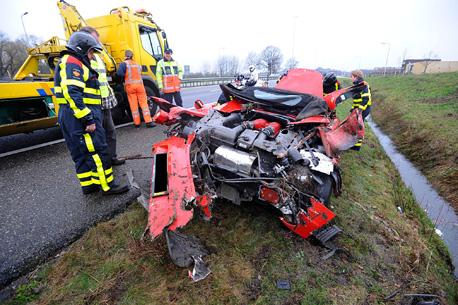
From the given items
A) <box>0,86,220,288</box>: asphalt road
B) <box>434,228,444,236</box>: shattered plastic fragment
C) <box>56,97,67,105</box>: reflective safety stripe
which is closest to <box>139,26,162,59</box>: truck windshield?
<box>0,86,220,288</box>: asphalt road

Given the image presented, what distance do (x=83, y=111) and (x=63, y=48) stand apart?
3990 mm

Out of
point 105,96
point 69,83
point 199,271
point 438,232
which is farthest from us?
point 438,232

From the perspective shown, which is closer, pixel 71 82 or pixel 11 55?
pixel 71 82

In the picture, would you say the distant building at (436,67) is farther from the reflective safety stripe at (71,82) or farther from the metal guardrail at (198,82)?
the reflective safety stripe at (71,82)

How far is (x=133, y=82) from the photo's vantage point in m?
5.82

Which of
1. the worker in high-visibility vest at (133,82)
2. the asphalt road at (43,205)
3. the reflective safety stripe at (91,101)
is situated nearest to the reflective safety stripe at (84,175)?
the asphalt road at (43,205)

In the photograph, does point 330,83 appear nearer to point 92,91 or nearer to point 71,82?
point 92,91

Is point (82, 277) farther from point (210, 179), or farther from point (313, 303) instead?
point (313, 303)

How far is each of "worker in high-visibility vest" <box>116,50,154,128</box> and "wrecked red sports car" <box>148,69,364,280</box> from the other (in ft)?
9.74

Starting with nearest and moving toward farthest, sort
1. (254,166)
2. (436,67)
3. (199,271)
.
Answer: (199,271) < (254,166) < (436,67)

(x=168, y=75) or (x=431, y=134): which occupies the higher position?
(x=168, y=75)

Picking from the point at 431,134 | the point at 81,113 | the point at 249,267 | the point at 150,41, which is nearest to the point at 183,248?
the point at 249,267

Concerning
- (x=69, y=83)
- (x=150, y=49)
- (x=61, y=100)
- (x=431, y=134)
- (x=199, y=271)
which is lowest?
(x=431, y=134)

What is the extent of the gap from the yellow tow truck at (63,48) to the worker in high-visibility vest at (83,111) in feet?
6.97
